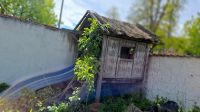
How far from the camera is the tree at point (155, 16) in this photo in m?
32.2

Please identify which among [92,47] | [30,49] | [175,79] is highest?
[92,47]

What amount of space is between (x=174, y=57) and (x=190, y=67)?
98 cm

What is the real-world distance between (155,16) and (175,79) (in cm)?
2244

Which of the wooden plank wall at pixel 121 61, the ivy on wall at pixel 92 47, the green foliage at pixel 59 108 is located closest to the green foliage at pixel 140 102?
the wooden plank wall at pixel 121 61

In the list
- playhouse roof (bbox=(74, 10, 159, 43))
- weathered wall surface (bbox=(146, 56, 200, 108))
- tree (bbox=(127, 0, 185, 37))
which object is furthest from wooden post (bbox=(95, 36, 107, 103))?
tree (bbox=(127, 0, 185, 37))

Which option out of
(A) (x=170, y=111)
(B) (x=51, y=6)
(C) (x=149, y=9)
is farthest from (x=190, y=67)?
(C) (x=149, y=9)

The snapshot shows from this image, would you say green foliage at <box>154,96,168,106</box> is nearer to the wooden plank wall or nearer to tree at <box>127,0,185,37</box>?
the wooden plank wall

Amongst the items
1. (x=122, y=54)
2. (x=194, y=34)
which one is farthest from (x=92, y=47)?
(x=194, y=34)

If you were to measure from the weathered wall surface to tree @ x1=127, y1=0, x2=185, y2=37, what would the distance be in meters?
20.7

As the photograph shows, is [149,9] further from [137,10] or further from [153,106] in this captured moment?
[153,106]

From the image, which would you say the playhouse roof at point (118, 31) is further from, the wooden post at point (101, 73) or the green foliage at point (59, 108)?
the green foliage at point (59, 108)

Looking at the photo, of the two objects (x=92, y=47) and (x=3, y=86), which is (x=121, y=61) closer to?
(x=92, y=47)

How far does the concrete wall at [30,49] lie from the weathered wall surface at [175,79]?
163 inches

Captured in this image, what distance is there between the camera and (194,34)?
2622 centimetres
